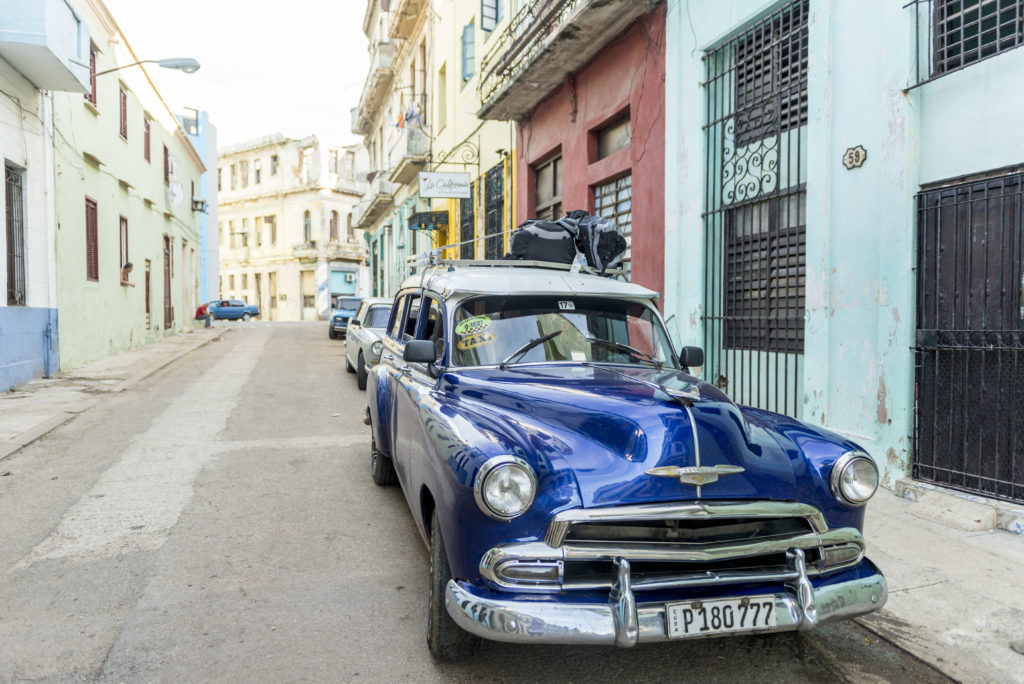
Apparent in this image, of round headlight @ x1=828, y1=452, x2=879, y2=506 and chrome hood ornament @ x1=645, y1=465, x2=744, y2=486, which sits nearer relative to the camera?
chrome hood ornament @ x1=645, y1=465, x2=744, y2=486

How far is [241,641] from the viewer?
3.14 metres

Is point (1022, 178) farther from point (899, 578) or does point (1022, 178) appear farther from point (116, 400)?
point (116, 400)

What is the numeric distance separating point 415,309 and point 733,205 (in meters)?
4.22

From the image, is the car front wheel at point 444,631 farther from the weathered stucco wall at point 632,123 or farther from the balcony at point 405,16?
the balcony at point 405,16

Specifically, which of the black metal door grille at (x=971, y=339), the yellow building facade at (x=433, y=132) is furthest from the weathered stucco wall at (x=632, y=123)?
the black metal door grille at (x=971, y=339)

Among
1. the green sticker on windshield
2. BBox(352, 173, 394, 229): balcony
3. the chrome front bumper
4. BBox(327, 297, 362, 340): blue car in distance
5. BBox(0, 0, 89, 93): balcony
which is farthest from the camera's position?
BBox(352, 173, 394, 229): balcony

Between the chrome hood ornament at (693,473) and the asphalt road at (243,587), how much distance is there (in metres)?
0.89

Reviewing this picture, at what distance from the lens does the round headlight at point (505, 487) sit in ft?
8.43

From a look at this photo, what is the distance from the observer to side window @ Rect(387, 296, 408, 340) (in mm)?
5418

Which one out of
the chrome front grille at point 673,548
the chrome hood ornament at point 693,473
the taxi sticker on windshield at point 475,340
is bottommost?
the chrome front grille at point 673,548

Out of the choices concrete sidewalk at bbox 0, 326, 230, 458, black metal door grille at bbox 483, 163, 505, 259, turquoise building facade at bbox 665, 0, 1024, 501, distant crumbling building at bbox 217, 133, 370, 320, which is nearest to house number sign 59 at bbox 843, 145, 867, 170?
turquoise building facade at bbox 665, 0, 1024, 501

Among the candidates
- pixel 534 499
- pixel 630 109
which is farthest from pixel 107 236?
pixel 534 499

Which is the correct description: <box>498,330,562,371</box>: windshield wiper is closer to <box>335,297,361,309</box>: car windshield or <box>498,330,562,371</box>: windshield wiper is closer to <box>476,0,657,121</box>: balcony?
<box>476,0,657,121</box>: balcony

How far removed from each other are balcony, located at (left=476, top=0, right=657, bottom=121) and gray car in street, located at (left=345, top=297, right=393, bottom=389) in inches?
167
